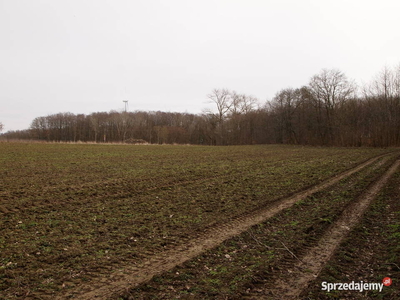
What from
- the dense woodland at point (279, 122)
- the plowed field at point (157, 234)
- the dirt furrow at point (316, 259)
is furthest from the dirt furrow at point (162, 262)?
the dense woodland at point (279, 122)

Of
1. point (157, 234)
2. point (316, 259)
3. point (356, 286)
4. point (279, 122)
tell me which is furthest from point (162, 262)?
point (279, 122)

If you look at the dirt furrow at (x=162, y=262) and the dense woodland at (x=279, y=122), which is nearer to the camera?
the dirt furrow at (x=162, y=262)

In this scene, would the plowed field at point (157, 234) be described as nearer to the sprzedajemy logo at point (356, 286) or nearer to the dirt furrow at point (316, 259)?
the dirt furrow at point (316, 259)

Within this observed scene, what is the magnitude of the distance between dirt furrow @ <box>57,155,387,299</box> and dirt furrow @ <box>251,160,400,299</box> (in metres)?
1.74

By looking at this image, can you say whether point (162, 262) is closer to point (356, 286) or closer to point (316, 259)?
point (316, 259)

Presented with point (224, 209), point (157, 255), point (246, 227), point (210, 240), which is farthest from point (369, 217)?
point (157, 255)

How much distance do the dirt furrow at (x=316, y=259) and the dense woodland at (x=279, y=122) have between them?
47173mm

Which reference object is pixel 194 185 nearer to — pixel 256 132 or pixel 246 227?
pixel 246 227

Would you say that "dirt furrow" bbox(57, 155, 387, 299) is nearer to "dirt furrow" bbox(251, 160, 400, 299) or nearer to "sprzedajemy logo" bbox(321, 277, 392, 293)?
"dirt furrow" bbox(251, 160, 400, 299)

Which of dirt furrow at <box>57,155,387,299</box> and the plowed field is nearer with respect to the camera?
dirt furrow at <box>57,155,387,299</box>

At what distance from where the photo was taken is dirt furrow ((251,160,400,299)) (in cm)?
393

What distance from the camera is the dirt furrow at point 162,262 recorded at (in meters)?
3.96

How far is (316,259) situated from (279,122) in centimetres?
7068

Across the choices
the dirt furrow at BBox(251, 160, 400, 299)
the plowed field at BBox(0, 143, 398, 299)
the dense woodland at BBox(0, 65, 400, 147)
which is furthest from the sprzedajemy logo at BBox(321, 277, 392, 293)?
the dense woodland at BBox(0, 65, 400, 147)
